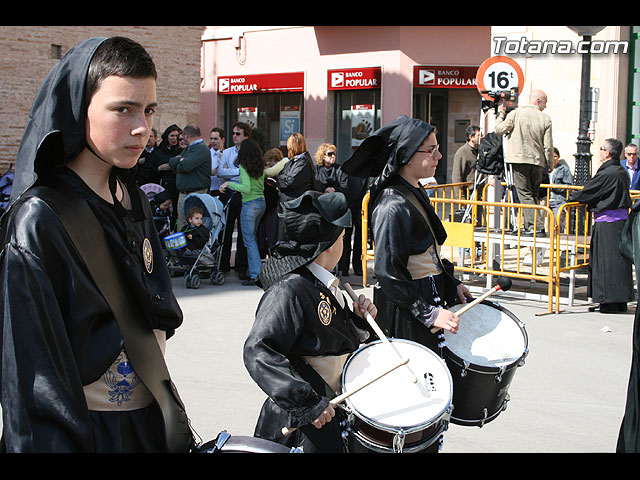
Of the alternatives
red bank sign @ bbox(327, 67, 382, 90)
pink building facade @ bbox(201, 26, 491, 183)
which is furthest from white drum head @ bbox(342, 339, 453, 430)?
red bank sign @ bbox(327, 67, 382, 90)

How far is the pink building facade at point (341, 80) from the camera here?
2358 cm

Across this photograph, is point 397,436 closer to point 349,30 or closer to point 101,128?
point 101,128

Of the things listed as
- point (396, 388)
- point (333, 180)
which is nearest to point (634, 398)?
point (396, 388)

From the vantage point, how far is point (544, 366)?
748cm

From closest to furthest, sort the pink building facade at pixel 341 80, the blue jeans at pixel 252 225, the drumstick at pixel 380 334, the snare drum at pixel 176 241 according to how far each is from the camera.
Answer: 1. the drumstick at pixel 380 334
2. the snare drum at pixel 176 241
3. the blue jeans at pixel 252 225
4. the pink building facade at pixel 341 80

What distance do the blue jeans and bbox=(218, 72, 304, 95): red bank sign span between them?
1572 cm

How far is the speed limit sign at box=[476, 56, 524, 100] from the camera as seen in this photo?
1298 centimetres

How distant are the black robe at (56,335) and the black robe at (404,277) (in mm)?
2441

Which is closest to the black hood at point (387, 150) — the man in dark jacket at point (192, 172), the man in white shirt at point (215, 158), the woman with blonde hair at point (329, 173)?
the woman with blonde hair at point (329, 173)

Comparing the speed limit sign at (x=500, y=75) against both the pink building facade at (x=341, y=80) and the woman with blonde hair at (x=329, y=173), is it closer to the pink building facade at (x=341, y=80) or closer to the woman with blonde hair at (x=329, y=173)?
the woman with blonde hair at (x=329, y=173)

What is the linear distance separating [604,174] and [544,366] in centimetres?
327

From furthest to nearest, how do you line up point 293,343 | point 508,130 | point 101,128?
point 508,130, point 293,343, point 101,128

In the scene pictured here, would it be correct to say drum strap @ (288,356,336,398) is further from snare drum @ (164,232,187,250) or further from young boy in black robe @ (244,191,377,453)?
snare drum @ (164,232,187,250)
